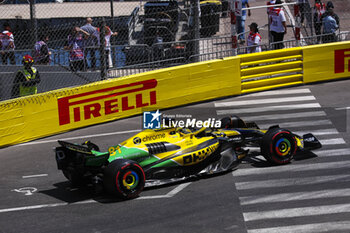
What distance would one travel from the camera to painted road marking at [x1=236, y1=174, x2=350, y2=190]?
8.36 meters

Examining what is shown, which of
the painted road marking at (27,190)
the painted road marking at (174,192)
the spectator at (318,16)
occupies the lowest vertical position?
the painted road marking at (27,190)

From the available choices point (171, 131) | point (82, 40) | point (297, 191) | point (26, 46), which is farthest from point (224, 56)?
point (297, 191)

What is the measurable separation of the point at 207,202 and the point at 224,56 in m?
7.25

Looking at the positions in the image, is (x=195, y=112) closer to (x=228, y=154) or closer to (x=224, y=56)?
(x=224, y=56)

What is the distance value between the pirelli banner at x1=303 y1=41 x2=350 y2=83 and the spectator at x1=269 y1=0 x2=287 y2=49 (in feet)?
3.30

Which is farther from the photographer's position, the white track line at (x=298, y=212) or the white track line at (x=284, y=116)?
the white track line at (x=284, y=116)

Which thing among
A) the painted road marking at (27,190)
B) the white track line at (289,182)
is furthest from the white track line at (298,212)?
the painted road marking at (27,190)

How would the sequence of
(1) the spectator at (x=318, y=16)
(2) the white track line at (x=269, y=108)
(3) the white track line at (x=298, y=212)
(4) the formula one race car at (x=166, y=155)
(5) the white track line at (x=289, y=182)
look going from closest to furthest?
1. (3) the white track line at (x=298, y=212)
2. (4) the formula one race car at (x=166, y=155)
3. (5) the white track line at (x=289, y=182)
4. (2) the white track line at (x=269, y=108)
5. (1) the spectator at (x=318, y=16)

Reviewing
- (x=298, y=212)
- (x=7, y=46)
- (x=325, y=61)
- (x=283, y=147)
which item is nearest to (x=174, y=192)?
(x=298, y=212)

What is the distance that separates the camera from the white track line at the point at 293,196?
306 inches

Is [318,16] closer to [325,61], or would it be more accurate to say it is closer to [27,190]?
[325,61]

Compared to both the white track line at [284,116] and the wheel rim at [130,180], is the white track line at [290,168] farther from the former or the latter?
the white track line at [284,116]

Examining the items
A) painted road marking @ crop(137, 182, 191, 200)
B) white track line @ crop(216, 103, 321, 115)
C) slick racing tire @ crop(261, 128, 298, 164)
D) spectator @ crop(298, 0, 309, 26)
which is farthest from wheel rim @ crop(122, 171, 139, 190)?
spectator @ crop(298, 0, 309, 26)

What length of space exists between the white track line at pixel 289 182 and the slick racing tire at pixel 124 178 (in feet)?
4.90
